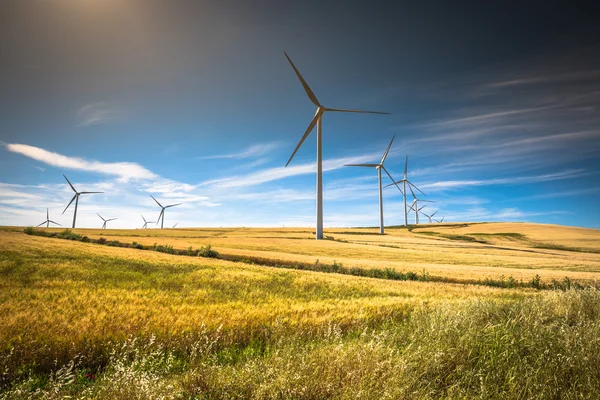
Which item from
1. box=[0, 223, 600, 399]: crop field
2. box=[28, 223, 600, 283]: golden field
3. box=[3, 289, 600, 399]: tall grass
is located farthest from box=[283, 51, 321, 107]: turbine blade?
box=[3, 289, 600, 399]: tall grass

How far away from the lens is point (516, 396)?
549 centimetres

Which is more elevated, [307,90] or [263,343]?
[307,90]

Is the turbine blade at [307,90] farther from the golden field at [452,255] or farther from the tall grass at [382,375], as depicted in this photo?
the tall grass at [382,375]

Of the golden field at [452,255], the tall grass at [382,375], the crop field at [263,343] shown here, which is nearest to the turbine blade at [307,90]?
the golden field at [452,255]

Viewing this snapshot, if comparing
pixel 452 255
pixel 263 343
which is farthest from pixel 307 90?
pixel 263 343

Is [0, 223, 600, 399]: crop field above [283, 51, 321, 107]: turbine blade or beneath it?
beneath

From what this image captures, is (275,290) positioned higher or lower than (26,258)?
lower

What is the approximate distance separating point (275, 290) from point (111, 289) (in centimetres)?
818

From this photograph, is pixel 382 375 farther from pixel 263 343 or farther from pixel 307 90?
pixel 307 90

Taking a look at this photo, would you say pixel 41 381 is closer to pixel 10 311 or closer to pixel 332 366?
pixel 10 311

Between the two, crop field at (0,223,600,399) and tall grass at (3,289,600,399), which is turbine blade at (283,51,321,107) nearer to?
crop field at (0,223,600,399)

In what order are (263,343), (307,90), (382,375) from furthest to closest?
1. (307,90)
2. (263,343)
3. (382,375)

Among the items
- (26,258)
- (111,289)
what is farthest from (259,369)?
(26,258)

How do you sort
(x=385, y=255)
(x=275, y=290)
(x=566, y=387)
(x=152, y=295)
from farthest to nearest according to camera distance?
(x=385, y=255), (x=275, y=290), (x=152, y=295), (x=566, y=387)
